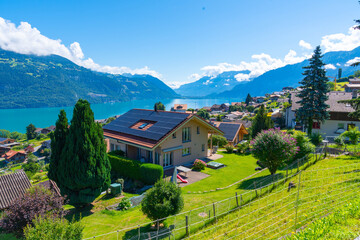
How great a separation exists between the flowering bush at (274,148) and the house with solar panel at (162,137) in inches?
402

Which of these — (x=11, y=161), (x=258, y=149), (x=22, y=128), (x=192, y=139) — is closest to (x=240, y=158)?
(x=192, y=139)

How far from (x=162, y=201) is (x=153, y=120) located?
1884 cm

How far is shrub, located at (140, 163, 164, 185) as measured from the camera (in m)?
21.4

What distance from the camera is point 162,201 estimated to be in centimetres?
1190

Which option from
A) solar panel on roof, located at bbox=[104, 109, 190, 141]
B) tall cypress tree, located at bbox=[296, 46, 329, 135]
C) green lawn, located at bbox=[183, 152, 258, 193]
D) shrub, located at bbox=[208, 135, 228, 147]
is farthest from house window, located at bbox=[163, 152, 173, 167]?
tall cypress tree, located at bbox=[296, 46, 329, 135]

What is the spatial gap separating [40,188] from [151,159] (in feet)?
46.2

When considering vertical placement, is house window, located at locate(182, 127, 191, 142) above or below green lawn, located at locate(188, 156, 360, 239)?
above

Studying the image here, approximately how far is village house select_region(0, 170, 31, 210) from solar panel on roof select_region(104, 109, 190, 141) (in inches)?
498

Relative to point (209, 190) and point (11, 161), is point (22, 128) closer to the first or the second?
point (11, 161)

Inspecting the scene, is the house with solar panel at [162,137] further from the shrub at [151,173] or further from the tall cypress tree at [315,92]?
the tall cypress tree at [315,92]

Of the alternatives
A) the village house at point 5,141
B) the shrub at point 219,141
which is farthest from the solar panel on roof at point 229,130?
the village house at point 5,141

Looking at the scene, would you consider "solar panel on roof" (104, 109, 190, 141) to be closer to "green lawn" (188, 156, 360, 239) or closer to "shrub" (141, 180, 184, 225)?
"shrub" (141, 180, 184, 225)

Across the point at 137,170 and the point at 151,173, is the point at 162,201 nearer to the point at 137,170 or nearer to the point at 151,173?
the point at 151,173

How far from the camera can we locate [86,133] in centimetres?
1597
